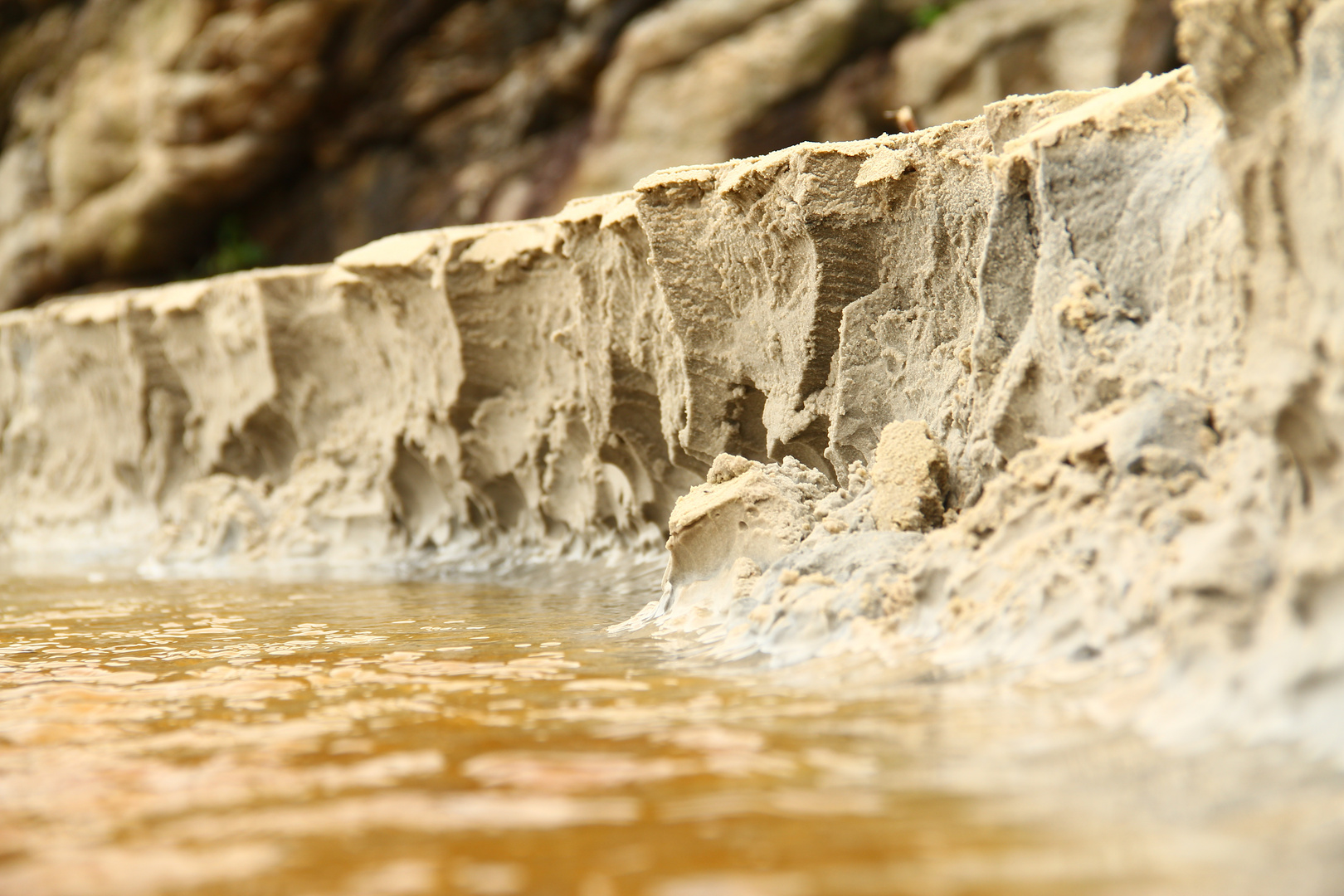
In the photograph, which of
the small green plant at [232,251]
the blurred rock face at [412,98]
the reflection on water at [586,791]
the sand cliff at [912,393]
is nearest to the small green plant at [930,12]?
the blurred rock face at [412,98]

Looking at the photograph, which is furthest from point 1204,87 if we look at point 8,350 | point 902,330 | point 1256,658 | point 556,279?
point 8,350

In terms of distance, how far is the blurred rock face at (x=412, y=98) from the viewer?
10.7m

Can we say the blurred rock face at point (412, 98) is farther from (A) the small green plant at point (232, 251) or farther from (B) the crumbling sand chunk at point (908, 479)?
(B) the crumbling sand chunk at point (908, 479)

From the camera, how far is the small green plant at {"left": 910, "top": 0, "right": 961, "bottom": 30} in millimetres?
10641

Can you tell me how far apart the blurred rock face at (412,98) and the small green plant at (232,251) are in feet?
0.15

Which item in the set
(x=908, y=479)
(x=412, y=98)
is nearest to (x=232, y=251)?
(x=412, y=98)

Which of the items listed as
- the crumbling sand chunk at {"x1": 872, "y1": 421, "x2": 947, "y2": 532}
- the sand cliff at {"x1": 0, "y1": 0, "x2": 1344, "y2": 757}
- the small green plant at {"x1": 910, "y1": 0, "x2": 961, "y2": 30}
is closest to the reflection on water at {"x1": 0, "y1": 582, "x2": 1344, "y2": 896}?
the sand cliff at {"x1": 0, "y1": 0, "x2": 1344, "y2": 757}

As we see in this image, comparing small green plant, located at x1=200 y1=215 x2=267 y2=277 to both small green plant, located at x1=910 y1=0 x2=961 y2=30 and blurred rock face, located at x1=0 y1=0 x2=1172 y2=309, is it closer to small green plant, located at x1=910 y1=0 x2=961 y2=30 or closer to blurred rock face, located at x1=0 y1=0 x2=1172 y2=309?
blurred rock face, located at x1=0 y1=0 x2=1172 y2=309

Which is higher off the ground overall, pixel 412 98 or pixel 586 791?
pixel 412 98

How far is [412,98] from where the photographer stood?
1345 cm

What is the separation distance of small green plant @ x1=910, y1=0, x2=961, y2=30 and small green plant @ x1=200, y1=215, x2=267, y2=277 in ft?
27.2

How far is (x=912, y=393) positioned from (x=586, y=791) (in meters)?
2.62

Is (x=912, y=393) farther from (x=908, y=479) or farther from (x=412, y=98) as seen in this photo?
(x=412, y=98)

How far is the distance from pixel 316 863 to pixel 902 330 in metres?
3.17
